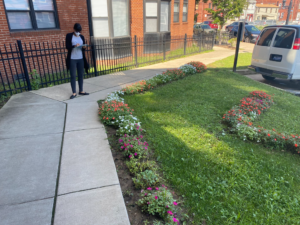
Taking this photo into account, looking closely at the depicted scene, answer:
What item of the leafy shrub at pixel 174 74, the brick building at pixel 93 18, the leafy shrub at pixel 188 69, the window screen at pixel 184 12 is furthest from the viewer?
the window screen at pixel 184 12

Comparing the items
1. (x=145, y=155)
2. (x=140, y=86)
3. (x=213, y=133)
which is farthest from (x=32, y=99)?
(x=213, y=133)

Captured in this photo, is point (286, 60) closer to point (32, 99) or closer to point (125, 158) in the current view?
point (125, 158)

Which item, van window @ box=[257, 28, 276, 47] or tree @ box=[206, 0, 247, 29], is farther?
tree @ box=[206, 0, 247, 29]

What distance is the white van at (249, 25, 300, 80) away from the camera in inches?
291

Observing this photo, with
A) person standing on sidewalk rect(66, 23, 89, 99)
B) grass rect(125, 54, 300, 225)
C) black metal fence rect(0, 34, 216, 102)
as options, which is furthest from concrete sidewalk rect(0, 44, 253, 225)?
black metal fence rect(0, 34, 216, 102)

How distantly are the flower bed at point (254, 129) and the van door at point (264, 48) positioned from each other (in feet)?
11.5

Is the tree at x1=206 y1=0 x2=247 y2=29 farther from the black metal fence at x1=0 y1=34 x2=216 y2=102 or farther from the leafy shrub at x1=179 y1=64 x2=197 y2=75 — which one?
the leafy shrub at x1=179 y1=64 x2=197 y2=75

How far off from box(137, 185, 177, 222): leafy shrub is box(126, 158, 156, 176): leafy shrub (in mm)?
474

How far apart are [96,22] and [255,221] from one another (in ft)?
35.3

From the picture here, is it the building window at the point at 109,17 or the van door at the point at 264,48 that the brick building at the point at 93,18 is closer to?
the building window at the point at 109,17

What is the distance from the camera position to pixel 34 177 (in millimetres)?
2896

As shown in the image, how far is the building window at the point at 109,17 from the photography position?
419 inches

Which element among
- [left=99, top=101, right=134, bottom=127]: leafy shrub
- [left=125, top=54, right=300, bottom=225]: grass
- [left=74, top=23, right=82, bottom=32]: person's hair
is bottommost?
[left=125, top=54, right=300, bottom=225]: grass

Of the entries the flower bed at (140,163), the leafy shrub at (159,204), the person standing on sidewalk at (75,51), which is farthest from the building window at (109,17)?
the leafy shrub at (159,204)
